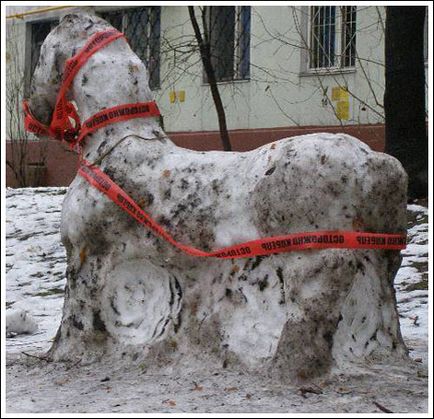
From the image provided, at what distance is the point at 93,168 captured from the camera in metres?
5.31

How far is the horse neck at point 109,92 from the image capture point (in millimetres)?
5398

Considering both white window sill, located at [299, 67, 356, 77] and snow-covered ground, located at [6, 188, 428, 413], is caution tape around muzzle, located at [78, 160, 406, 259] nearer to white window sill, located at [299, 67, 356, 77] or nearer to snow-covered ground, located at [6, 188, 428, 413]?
snow-covered ground, located at [6, 188, 428, 413]

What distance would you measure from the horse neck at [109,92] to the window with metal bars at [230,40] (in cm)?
879

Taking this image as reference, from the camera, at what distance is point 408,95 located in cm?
916

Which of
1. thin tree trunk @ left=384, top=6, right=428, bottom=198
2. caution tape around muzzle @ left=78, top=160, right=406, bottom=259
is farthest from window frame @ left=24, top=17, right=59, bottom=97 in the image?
caution tape around muzzle @ left=78, top=160, right=406, bottom=259

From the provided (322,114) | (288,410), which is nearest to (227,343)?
(288,410)

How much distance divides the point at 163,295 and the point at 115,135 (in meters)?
0.97

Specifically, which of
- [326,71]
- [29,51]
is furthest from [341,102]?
[29,51]

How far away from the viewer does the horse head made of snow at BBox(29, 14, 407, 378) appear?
4.47 meters

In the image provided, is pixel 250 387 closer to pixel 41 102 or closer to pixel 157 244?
pixel 157 244

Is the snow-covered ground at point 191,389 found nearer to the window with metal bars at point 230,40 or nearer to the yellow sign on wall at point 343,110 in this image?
the yellow sign on wall at point 343,110

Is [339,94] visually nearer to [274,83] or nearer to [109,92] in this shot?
[274,83]

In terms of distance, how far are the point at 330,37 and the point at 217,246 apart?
8.75 m

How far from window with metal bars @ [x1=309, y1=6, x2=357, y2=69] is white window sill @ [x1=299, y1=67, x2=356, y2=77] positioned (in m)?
0.06
